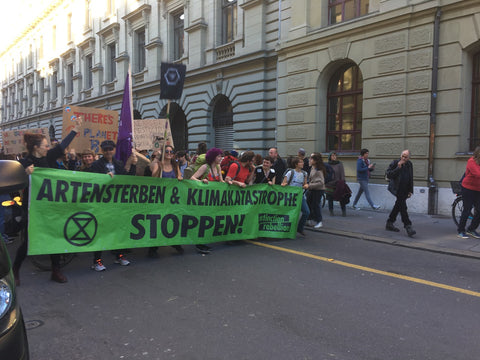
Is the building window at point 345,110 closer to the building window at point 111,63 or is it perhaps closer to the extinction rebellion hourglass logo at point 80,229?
the extinction rebellion hourglass logo at point 80,229

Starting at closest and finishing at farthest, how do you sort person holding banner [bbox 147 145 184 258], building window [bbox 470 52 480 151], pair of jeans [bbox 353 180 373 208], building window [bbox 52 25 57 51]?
person holding banner [bbox 147 145 184 258] < building window [bbox 470 52 480 151] < pair of jeans [bbox 353 180 373 208] < building window [bbox 52 25 57 51]

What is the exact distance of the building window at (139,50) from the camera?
2306 centimetres

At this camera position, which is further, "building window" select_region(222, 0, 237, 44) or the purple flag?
"building window" select_region(222, 0, 237, 44)

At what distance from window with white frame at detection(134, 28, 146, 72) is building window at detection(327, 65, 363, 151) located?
13.8m

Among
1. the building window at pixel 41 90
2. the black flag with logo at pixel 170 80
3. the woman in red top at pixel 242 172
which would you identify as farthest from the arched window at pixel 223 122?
the building window at pixel 41 90

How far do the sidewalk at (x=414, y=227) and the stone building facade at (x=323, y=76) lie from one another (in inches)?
49.9

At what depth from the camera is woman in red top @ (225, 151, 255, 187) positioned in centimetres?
664

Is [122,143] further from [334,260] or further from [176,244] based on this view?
[334,260]

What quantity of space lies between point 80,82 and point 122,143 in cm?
2640

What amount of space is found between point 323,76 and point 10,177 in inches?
493

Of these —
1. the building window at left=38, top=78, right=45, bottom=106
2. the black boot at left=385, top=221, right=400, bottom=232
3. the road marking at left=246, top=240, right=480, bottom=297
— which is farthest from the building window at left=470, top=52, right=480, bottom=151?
the building window at left=38, top=78, right=45, bottom=106

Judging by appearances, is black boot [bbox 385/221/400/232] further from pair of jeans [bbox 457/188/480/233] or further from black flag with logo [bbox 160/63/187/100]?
black flag with logo [bbox 160/63/187/100]

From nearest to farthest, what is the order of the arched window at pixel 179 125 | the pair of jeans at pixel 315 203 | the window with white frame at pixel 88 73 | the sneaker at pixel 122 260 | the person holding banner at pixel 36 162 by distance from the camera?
the person holding banner at pixel 36 162 → the sneaker at pixel 122 260 → the pair of jeans at pixel 315 203 → the arched window at pixel 179 125 → the window with white frame at pixel 88 73

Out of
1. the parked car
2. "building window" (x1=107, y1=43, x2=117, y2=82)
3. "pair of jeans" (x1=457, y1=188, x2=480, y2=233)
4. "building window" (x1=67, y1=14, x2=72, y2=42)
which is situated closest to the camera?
the parked car
